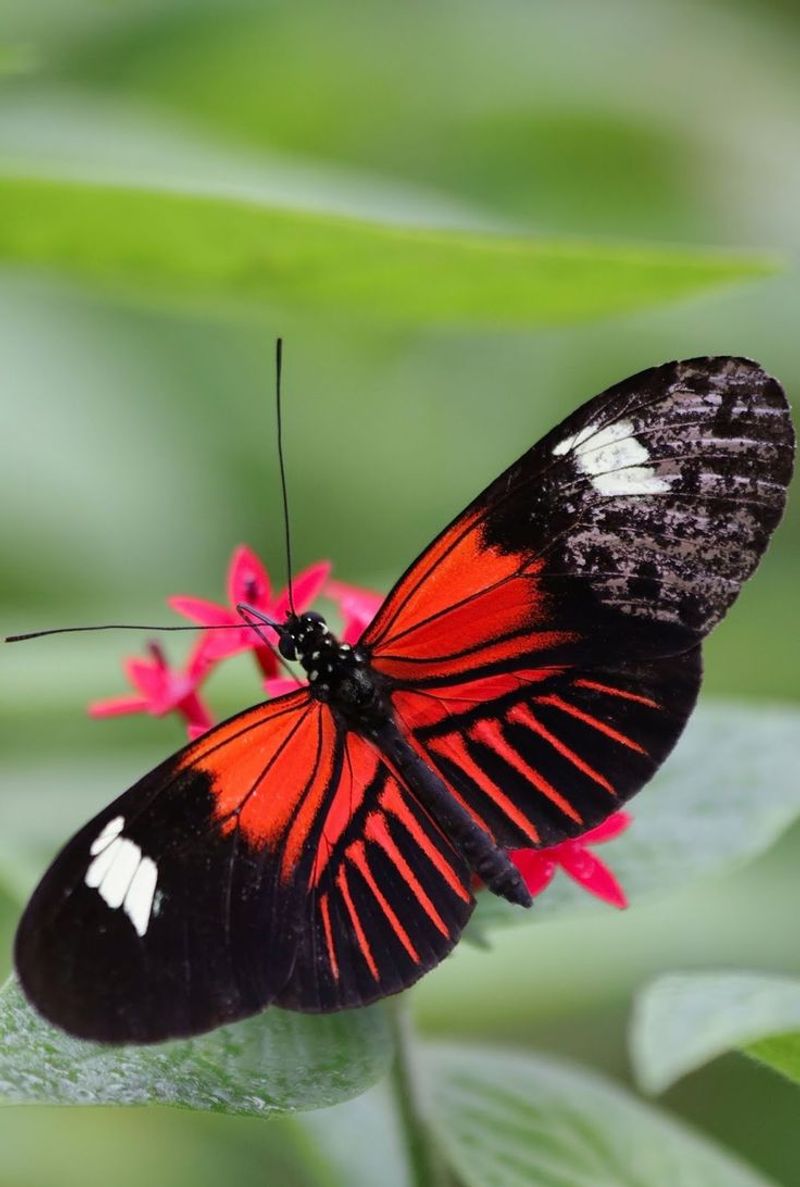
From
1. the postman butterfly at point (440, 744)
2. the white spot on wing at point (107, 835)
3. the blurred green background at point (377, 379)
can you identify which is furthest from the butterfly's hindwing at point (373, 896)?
the blurred green background at point (377, 379)

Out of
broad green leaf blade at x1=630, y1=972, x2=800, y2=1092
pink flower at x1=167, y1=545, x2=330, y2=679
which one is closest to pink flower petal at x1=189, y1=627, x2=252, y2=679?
pink flower at x1=167, y1=545, x2=330, y2=679

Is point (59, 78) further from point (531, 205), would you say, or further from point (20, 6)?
point (531, 205)

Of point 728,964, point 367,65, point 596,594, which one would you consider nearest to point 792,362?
point 367,65

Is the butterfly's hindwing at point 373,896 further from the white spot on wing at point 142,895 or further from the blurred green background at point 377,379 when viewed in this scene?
the blurred green background at point 377,379

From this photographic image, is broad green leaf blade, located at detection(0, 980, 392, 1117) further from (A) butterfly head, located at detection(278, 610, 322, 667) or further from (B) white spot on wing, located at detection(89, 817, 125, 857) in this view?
(A) butterfly head, located at detection(278, 610, 322, 667)

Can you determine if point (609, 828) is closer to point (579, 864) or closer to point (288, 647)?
point (579, 864)

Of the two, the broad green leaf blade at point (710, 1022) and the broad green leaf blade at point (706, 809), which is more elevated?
the broad green leaf blade at point (706, 809)
